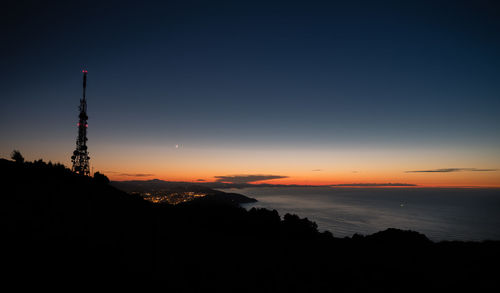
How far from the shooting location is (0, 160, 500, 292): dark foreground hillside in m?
14.1

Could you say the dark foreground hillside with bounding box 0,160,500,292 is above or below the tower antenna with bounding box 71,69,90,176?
below

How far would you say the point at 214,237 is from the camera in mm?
28094

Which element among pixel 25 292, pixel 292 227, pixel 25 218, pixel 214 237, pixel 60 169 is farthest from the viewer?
pixel 292 227

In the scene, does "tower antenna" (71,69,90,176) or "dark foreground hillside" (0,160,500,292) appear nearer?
"dark foreground hillside" (0,160,500,292)

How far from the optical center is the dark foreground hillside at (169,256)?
14.1 meters

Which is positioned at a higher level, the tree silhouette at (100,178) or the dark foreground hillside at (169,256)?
the tree silhouette at (100,178)

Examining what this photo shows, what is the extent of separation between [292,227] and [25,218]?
5354cm

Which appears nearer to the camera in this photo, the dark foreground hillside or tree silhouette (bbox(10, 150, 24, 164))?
the dark foreground hillside

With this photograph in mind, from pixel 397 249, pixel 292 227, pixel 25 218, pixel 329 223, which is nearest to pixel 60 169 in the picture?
pixel 25 218

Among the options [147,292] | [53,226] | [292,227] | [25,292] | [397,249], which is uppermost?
[53,226]

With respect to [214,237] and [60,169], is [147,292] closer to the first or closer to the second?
[214,237]

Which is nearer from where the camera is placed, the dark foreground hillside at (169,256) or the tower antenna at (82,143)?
the dark foreground hillside at (169,256)

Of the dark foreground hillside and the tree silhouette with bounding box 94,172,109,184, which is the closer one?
the dark foreground hillside

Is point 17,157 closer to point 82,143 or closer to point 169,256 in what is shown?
point 82,143
